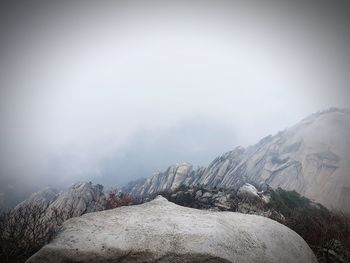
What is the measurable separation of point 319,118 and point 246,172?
28398 mm

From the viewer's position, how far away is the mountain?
173 ft

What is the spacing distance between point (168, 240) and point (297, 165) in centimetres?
6203

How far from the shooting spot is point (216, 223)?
6.37 metres

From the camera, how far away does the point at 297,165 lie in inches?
2331

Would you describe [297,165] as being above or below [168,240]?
below

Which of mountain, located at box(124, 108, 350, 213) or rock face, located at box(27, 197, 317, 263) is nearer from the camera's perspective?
rock face, located at box(27, 197, 317, 263)

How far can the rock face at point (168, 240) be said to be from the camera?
5316mm

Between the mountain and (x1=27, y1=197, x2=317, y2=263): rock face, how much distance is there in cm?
4900

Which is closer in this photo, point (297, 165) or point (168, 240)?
point (168, 240)

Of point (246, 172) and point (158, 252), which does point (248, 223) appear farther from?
point (246, 172)

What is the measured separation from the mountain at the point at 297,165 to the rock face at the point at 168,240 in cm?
4900

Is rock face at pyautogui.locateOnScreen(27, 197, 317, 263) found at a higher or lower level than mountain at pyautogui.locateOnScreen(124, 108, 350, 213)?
higher

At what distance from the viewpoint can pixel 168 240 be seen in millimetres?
5617

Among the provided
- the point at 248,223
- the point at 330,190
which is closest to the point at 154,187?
the point at 330,190
